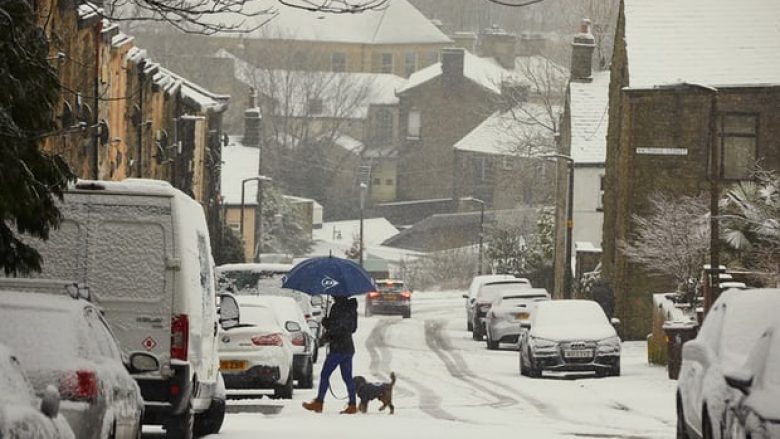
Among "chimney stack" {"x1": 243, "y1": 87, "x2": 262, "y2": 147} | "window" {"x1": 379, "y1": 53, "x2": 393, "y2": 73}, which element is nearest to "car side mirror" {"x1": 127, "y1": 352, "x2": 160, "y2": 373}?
"chimney stack" {"x1": 243, "y1": 87, "x2": 262, "y2": 147}

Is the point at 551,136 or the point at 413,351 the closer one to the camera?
the point at 413,351

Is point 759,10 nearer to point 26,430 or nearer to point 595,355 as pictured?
point 595,355

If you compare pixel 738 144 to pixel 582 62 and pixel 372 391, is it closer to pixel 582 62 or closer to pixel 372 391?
pixel 582 62

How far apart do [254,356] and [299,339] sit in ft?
15.5

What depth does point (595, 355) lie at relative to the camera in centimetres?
3525

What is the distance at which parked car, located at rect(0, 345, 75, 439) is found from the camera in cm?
891

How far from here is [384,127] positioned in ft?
462

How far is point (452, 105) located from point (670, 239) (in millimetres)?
87559

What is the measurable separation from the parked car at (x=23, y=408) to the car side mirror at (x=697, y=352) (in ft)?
21.0

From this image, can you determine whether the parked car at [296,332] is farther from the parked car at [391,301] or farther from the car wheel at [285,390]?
the parked car at [391,301]

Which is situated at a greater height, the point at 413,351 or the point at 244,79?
the point at 244,79

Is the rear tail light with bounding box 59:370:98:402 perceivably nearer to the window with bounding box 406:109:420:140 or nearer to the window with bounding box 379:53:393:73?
A: the window with bounding box 406:109:420:140

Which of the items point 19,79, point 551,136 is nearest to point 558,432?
point 19,79

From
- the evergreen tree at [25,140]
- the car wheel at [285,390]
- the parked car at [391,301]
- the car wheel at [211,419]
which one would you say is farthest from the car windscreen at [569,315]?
the parked car at [391,301]
